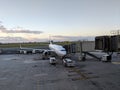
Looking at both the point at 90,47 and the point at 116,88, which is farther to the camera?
the point at 90,47

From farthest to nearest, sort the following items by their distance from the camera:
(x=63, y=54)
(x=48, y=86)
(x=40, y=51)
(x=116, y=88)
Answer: (x=40, y=51)
(x=63, y=54)
(x=48, y=86)
(x=116, y=88)

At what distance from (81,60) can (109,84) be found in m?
32.4

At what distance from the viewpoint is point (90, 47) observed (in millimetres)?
60125

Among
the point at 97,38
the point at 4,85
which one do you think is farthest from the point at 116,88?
the point at 4,85

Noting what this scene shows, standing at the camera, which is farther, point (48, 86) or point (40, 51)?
point (40, 51)

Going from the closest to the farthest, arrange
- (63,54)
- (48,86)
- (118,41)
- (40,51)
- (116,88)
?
(118,41) → (116,88) → (48,86) → (63,54) → (40,51)

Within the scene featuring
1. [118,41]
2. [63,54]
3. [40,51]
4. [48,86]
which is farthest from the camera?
[40,51]

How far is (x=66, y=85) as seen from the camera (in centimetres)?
2731

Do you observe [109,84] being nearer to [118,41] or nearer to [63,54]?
[118,41]

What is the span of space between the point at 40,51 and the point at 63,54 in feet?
138

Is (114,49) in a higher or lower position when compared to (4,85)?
higher

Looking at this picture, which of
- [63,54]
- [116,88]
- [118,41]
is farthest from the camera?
[63,54]

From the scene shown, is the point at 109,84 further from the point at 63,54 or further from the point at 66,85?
the point at 63,54

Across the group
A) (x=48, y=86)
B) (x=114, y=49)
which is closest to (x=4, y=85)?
(x=48, y=86)
